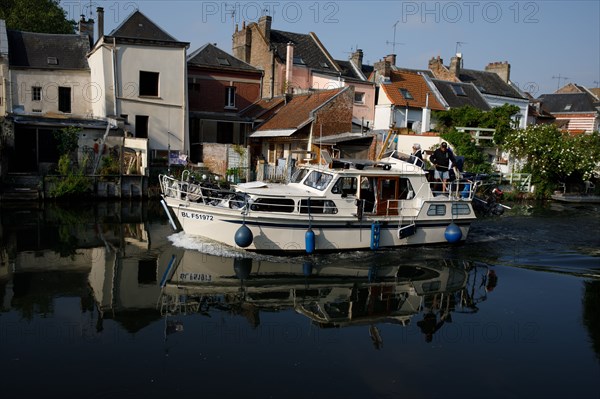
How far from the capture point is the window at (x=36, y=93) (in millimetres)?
32312

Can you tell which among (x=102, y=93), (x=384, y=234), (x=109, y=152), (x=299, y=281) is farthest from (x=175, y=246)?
(x=102, y=93)

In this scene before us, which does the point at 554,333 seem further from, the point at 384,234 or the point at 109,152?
the point at 109,152

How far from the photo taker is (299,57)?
133 ft

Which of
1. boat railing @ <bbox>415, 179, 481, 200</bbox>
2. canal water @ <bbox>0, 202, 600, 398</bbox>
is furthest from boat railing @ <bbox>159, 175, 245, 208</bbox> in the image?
→ boat railing @ <bbox>415, 179, 481, 200</bbox>

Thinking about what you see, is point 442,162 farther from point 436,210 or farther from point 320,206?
point 320,206

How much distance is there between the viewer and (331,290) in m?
13.8

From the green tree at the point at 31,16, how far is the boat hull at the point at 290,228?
1254 inches

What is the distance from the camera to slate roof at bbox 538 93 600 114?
55.4 metres

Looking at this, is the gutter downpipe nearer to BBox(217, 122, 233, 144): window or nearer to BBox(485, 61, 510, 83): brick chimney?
BBox(217, 122, 233, 144): window

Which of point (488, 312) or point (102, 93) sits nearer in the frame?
point (488, 312)

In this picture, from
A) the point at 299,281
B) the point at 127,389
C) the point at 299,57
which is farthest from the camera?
the point at 299,57

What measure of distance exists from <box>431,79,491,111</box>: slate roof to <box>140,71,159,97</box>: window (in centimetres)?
2179

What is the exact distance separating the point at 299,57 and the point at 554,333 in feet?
107

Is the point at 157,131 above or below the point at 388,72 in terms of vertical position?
below
